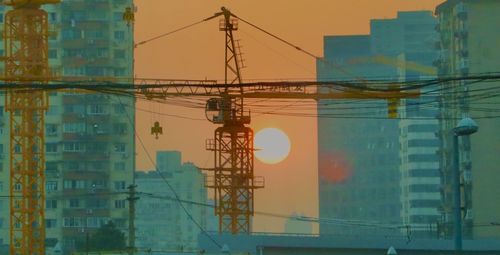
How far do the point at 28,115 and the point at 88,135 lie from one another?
3377 cm

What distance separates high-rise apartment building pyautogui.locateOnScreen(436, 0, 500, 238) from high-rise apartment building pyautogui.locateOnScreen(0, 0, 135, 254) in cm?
2442

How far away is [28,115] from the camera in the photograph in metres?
84.6

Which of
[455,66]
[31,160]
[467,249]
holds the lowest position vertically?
[467,249]

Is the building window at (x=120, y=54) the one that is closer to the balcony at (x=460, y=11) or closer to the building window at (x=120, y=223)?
the building window at (x=120, y=223)

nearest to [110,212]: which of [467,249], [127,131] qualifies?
[127,131]

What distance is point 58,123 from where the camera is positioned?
400 feet

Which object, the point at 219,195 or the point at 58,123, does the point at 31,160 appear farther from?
the point at 58,123

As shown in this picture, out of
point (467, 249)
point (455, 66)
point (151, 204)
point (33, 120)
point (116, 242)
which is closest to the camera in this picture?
point (467, 249)

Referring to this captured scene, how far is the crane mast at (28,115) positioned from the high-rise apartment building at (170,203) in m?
66.6

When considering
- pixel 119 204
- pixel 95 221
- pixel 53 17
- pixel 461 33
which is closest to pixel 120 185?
pixel 119 204

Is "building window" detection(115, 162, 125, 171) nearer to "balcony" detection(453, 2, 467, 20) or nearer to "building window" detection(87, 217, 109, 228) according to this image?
"building window" detection(87, 217, 109, 228)

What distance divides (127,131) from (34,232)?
27.2 m

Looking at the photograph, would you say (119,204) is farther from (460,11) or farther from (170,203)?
(170,203)

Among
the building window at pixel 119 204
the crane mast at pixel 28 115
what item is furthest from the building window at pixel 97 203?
the crane mast at pixel 28 115
